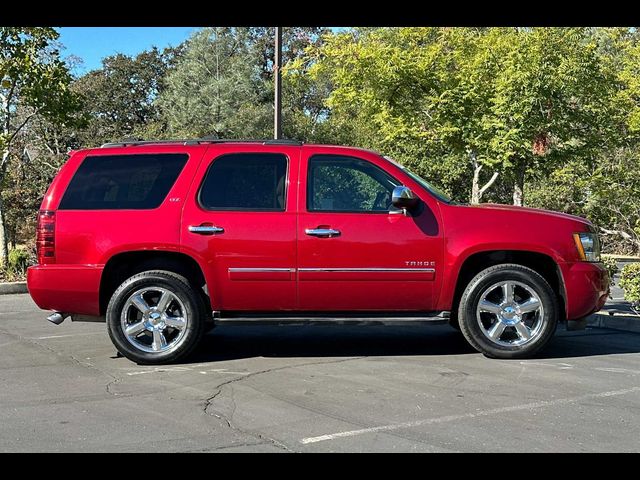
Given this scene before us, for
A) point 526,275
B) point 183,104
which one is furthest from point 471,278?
point 183,104

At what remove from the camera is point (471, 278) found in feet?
21.8

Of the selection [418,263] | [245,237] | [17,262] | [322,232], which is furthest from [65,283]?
[17,262]

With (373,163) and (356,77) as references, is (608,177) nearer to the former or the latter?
(356,77)

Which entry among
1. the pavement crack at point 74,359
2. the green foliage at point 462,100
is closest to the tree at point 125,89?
the green foliage at point 462,100

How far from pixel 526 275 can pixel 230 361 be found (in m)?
2.88

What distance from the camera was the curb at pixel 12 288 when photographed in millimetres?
12805

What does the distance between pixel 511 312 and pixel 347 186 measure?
75.9 inches

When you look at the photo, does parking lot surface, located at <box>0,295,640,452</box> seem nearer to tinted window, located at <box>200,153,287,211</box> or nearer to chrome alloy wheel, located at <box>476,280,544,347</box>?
chrome alloy wheel, located at <box>476,280,544,347</box>

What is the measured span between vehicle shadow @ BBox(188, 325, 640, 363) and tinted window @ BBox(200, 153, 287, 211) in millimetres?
1521

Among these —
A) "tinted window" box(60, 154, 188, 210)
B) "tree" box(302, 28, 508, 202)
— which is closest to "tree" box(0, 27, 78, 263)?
"tree" box(302, 28, 508, 202)

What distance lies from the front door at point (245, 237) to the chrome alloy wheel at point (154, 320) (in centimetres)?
37

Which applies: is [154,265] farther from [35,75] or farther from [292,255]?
[35,75]

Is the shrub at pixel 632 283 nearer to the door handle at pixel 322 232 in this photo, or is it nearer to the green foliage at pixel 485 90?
the door handle at pixel 322 232
